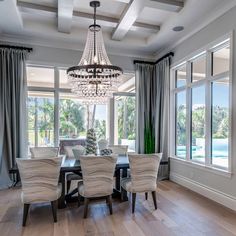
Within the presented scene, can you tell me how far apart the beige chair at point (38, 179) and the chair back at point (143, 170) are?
3.65 ft

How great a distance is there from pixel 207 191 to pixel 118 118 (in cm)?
308

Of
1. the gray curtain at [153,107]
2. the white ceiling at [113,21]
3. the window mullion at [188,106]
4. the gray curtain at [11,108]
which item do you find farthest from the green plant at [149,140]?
the gray curtain at [11,108]

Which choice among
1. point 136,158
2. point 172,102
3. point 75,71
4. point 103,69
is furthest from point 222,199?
point 75,71

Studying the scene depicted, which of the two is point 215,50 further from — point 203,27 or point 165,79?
point 165,79

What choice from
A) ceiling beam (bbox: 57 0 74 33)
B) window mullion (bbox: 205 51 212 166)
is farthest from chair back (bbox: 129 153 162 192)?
ceiling beam (bbox: 57 0 74 33)

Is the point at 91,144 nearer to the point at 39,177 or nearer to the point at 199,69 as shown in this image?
the point at 39,177

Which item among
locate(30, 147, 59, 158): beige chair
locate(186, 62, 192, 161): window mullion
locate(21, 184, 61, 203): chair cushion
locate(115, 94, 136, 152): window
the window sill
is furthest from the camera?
locate(115, 94, 136, 152): window

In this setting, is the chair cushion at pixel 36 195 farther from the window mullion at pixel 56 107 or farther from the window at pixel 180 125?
the window at pixel 180 125

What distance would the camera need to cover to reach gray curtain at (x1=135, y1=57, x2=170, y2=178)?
221 inches

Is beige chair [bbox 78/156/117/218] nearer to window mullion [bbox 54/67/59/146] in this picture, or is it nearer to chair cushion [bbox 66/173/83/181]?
chair cushion [bbox 66/173/83/181]

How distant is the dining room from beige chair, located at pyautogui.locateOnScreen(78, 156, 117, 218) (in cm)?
1

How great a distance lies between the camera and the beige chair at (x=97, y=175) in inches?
121

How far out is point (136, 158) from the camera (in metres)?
3.30

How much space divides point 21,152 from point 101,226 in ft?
9.83
